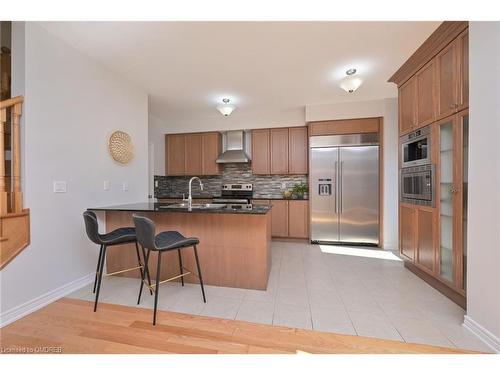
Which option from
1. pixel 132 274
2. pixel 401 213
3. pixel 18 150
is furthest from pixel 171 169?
pixel 401 213

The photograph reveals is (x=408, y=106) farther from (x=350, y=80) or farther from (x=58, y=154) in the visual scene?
(x=58, y=154)

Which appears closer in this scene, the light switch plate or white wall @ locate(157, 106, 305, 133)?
the light switch plate

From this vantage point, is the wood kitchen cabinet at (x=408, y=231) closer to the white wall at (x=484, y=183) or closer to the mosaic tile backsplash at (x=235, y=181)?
the white wall at (x=484, y=183)

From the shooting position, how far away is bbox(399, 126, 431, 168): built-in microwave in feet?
7.46

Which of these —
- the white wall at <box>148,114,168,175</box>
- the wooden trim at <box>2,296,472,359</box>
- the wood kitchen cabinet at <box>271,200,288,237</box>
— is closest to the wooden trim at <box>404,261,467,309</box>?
the wooden trim at <box>2,296,472,359</box>

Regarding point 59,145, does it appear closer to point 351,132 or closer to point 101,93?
point 101,93

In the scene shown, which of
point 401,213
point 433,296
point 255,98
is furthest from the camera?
point 255,98

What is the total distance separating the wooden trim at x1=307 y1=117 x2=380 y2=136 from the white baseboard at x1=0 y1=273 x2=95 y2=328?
395 cm

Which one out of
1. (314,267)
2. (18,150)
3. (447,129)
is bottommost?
(314,267)

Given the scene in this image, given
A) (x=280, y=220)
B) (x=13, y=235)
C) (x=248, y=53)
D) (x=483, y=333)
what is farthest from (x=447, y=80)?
(x=13, y=235)

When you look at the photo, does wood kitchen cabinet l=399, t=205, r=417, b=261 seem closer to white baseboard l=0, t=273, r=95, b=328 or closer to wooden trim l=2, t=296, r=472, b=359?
wooden trim l=2, t=296, r=472, b=359

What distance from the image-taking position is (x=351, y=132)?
3820 mm
